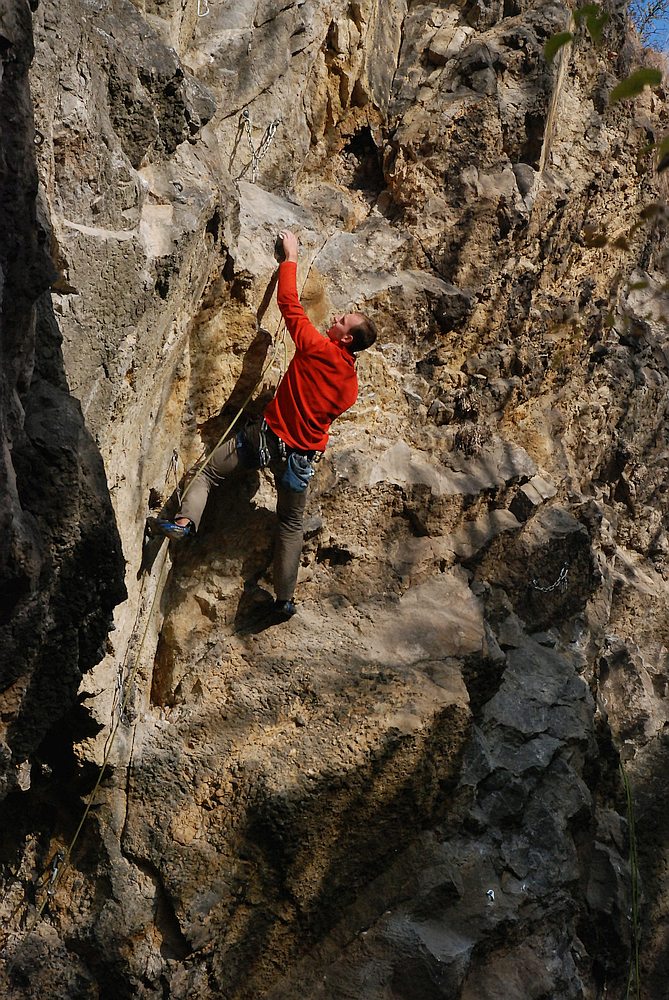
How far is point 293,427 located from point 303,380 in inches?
8.7

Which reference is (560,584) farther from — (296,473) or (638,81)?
(638,81)

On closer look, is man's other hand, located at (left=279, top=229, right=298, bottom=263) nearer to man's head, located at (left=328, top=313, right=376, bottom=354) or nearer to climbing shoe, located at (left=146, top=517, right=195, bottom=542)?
man's head, located at (left=328, top=313, right=376, bottom=354)

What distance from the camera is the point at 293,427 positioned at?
4281 mm

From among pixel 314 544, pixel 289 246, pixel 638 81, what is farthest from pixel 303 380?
pixel 638 81

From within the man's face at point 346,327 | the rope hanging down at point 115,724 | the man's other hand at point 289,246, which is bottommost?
the rope hanging down at point 115,724

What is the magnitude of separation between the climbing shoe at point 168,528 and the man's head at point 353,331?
1107mm

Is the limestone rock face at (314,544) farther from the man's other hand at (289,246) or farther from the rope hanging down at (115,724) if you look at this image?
the man's other hand at (289,246)

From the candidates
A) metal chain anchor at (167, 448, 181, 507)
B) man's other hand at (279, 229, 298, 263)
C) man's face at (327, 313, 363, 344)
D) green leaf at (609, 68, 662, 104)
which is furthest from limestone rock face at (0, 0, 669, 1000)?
green leaf at (609, 68, 662, 104)

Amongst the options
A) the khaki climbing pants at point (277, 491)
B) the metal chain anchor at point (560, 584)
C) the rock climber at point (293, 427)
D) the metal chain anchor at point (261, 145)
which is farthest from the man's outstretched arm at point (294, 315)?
the metal chain anchor at point (560, 584)

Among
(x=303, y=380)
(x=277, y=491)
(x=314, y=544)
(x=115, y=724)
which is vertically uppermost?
(x=303, y=380)

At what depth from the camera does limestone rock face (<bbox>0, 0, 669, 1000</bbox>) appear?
326 centimetres

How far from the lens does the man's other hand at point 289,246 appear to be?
4.38m

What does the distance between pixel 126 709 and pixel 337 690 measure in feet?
3.06

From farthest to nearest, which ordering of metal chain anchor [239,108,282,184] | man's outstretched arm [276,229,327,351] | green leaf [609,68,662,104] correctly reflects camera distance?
metal chain anchor [239,108,282,184] < man's outstretched arm [276,229,327,351] < green leaf [609,68,662,104]
